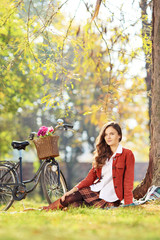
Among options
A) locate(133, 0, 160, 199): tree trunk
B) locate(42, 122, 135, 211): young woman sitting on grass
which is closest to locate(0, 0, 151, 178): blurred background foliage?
locate(133, 0, 160, 199): tree trunk

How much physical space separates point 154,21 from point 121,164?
8.06 feet

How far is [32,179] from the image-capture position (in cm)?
576

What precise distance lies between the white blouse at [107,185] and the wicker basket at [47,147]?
84cm

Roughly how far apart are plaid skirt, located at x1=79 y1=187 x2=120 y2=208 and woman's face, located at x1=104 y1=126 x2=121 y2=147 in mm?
657

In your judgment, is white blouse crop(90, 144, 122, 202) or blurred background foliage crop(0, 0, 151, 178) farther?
blurred background foliage crop(0, 0, 151, 178)

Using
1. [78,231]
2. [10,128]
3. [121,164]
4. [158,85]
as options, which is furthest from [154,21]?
[10,128]

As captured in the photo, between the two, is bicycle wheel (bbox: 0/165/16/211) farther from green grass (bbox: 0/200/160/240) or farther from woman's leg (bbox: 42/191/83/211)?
green grass (bbox: 0/200/160/240)

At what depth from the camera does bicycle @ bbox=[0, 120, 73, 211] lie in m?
5.68

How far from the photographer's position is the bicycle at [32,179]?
5.68 meters

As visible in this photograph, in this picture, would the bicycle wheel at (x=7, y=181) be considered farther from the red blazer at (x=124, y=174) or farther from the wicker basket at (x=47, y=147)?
the red blazer at (x=124, y=174)

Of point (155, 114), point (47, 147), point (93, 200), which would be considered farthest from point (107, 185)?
point (155, 114)

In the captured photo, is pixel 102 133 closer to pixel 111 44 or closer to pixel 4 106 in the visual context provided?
pixel 111 44

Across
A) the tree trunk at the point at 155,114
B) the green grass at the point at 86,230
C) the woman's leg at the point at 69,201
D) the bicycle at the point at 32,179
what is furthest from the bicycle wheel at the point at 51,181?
the green grass at the point at 86,230

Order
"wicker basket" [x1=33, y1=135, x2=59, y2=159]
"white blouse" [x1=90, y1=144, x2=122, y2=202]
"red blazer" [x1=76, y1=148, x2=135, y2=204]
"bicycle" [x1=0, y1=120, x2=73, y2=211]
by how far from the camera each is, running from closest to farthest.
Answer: "red blazer" [x1=76, y1=148, x2=135, y2=204] → "white blouse" [x1=90, y1=144, x2=122, y2=202] → "wicker basket" [x1=33, y1=135, x2=59, y2=159] → "bicycle" [x1=0, y1=120, x2=73, y2=211]
